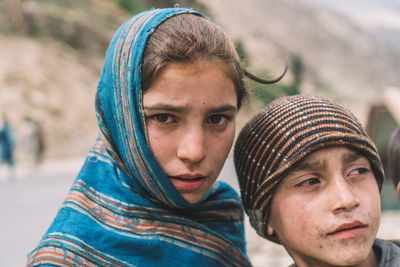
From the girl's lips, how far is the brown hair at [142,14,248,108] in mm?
415

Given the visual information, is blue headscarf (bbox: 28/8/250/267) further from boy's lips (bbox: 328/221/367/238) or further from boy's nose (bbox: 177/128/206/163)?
boy's lips (bbox: 328/221/367/238)

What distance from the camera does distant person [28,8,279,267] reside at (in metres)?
1.70

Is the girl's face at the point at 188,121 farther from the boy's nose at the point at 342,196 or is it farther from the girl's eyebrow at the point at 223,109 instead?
the boy's nose at the point at 342,196

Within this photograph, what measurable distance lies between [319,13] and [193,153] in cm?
A: 8243

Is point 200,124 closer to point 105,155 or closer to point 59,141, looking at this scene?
point 105,155

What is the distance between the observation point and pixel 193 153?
1649 mm

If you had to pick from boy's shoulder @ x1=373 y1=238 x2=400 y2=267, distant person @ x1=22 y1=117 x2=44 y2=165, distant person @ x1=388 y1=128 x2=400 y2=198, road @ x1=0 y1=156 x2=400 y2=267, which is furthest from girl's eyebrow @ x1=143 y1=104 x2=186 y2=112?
distant person @ x1=22 y1=117 x2=44 y2=165

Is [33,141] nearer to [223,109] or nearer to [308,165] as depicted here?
[223,109]

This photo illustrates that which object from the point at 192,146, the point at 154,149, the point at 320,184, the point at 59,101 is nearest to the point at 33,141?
the point at 59,101

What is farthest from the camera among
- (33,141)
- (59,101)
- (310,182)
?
(59,101)

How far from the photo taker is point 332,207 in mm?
1579

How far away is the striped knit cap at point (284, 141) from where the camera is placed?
164 centimetres

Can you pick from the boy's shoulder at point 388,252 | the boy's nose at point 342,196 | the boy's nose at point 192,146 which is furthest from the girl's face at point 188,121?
the boy's shoulder at point 388,252

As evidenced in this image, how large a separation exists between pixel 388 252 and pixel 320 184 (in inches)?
15.5
